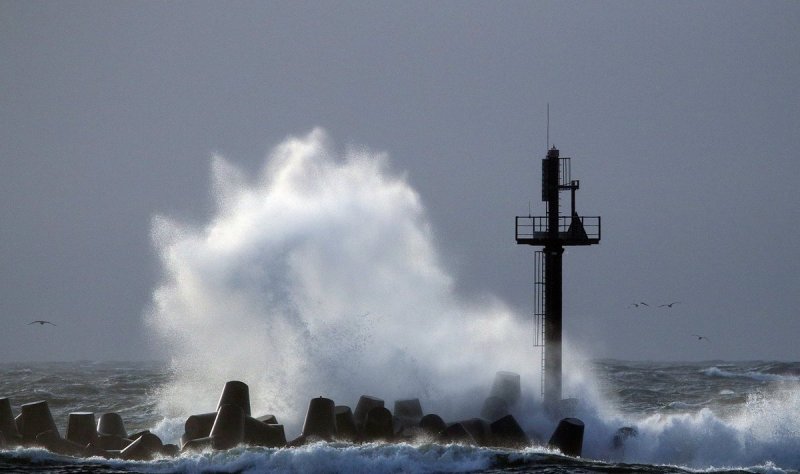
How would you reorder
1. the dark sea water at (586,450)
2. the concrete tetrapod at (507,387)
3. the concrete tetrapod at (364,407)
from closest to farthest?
the dark sea water at (586,450) → the concrete tetrapod at (364,407) → the concrete tetrapod at (507,387)

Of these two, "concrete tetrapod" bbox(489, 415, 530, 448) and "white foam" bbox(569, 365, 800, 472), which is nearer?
"concrete tetrapod" bbox(489, 415, 530, 448)

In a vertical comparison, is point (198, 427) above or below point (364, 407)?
below

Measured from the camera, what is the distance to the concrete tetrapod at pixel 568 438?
92.1 feet

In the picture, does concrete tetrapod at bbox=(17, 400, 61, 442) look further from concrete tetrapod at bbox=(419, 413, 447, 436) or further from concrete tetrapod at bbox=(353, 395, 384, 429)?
concrete tetrapod at bbox=(419, 413, 447, 436)

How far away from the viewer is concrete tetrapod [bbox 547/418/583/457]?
28061 millimetres

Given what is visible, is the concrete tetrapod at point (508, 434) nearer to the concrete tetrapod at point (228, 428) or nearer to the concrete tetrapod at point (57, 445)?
the concrete tetrapod at point (228, 428)

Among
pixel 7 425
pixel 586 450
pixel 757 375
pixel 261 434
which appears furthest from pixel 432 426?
pixel 757 375

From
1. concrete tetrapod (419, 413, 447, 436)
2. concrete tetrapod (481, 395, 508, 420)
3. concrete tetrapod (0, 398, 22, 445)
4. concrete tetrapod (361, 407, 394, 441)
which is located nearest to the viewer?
concrete tetrapod (419, 413, 447, 436)

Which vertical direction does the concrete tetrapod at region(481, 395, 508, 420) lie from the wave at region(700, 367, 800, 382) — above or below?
below

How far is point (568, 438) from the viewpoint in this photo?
1106 inches

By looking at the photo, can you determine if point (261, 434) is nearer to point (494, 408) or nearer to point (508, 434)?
point (508, 434)

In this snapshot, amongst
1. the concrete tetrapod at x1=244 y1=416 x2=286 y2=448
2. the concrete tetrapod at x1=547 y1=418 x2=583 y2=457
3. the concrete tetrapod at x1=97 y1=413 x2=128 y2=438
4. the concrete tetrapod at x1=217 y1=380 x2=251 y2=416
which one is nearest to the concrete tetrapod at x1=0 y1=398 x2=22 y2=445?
the concrete tetrapod at x1=97 y1=413 x2=128 y2=438

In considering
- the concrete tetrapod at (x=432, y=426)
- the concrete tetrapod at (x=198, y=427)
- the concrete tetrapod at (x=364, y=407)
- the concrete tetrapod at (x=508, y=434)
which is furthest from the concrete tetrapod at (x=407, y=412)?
the concrete tetrapod at (x=198, y=427)

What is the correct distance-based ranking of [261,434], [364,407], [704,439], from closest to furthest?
[261,434] < [364,407] < [704,439]
